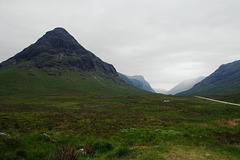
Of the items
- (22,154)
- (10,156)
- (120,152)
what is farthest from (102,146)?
(10,156)

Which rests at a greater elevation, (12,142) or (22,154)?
(12,142)

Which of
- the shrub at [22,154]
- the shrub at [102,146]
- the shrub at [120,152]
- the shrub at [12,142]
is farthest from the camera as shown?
the shrub at [102,146]

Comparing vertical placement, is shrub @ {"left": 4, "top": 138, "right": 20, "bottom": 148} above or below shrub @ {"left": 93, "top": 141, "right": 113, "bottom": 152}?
above

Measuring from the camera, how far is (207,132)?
1880cm

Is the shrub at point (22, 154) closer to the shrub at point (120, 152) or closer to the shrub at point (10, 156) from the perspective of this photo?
the shrub at point (10, 156)

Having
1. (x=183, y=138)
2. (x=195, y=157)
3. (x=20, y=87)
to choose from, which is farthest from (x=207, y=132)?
(x=20, y=87)

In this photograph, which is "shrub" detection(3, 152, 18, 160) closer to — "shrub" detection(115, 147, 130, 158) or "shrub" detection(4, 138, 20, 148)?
"shrub" detection(4, 138, 20, 148)

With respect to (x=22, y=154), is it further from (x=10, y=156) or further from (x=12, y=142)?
(x=12, y=142)

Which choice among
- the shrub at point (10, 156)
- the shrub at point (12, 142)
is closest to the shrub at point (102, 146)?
the shrub at point (10, 156)

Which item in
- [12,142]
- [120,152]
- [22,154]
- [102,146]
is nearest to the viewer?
[22,154]

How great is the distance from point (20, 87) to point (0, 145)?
579ft

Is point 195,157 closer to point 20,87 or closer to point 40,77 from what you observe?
point 20,87

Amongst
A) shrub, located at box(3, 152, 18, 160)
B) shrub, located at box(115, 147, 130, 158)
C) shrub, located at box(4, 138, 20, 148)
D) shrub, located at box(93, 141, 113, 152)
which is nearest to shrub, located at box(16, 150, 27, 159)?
shrub, located at box(3, 152, 18, 160)

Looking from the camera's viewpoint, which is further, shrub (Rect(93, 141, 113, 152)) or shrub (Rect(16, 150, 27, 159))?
shrub (Rect(93, 141, 113, 152))
